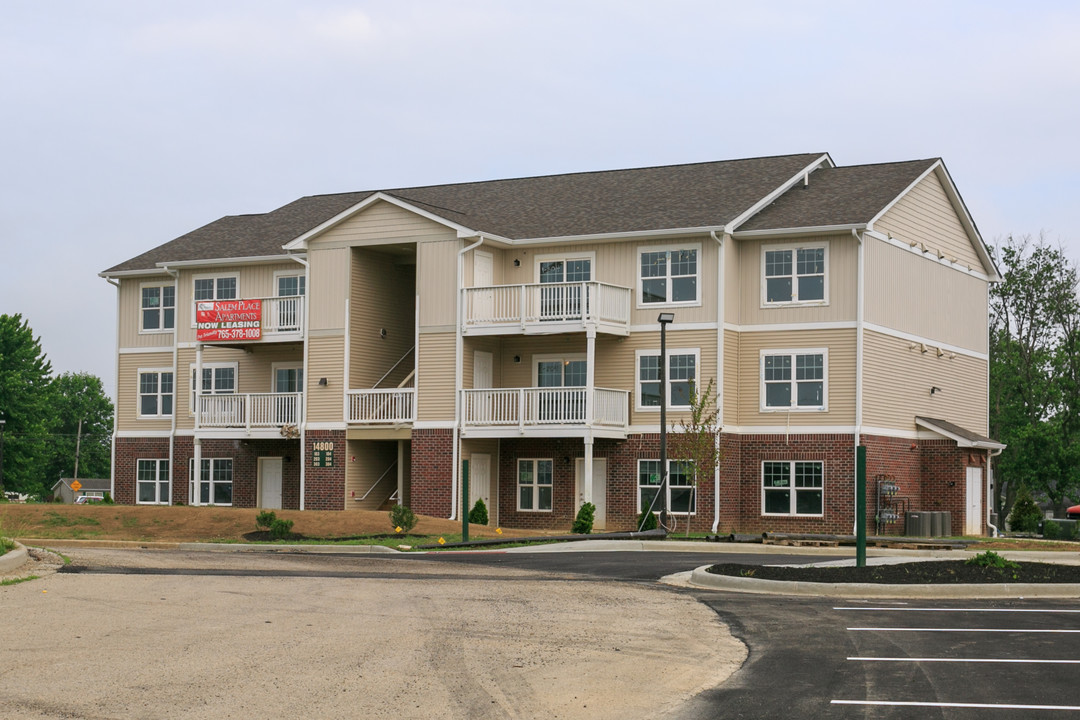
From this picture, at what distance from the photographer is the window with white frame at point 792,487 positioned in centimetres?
3638

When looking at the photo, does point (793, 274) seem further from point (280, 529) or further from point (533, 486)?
point (280, 529)

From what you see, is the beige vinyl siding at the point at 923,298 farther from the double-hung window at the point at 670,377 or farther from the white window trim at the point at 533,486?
the white window trim at the point at 533,486

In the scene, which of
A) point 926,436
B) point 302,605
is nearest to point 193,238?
point 926,436

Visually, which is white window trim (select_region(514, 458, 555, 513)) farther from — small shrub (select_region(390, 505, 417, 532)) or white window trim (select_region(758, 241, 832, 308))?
white window trim (select_region(758, 241, 832, 308))

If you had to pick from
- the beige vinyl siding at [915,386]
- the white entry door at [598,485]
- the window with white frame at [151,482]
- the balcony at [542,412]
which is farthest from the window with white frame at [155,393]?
the beige vinyl siding at [915,386]

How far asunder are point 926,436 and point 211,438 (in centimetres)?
2181

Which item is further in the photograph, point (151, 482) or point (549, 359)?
point (151, 482)

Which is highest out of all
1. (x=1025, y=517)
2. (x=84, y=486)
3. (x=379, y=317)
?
(x=379, y=317)

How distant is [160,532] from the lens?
32.7m

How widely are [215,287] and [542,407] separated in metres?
13.7

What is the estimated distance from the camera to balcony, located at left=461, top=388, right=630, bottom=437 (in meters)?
36.9

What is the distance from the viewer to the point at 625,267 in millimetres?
38656

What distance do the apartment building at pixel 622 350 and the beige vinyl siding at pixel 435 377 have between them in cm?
6

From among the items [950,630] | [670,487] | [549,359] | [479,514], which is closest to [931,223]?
[670,487]
